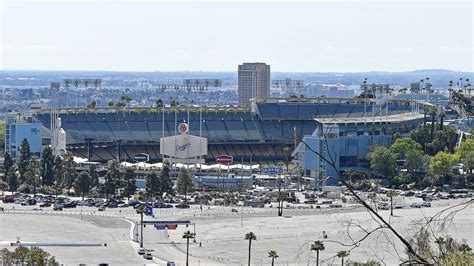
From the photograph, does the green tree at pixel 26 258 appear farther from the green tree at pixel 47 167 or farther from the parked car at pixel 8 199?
the green tree at pixel 47 167

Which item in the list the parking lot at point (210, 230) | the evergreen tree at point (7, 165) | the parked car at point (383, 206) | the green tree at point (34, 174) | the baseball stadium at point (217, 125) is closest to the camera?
the parking lot at point (210, 230)

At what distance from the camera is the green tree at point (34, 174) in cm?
5631

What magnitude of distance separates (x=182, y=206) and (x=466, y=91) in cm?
4063

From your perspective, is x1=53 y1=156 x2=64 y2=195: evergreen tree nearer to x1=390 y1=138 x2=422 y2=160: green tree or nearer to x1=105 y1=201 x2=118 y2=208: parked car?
x1=105 y1=201 x2=118 y2=208: parked car

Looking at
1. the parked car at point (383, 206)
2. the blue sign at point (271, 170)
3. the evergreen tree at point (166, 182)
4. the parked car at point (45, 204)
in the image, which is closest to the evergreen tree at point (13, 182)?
the parked car at point (45, 204)

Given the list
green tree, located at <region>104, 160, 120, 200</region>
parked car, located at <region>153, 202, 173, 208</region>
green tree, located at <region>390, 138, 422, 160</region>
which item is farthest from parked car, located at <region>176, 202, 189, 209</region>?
green tree, located at <region>390, 138, 422, 160</region>

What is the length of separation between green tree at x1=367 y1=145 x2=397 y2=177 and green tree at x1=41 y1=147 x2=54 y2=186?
16269mm

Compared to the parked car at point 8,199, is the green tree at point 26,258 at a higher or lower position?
higher

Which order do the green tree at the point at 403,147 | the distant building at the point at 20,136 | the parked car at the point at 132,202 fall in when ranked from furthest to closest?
the distant building at the point at 20,136, the green tree at the point at 403,147, the parked car at the point at 132,202

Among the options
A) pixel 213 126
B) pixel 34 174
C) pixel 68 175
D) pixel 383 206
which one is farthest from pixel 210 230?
pixel 213 126

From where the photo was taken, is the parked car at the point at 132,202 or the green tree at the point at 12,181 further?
the green tree at the point at 12,181

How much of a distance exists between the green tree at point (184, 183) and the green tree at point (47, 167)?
21.5 feet

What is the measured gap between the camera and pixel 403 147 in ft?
204

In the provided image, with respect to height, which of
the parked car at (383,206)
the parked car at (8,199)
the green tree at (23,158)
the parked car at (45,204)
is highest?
the green tree at (23,158)
